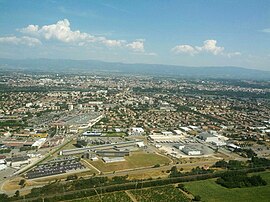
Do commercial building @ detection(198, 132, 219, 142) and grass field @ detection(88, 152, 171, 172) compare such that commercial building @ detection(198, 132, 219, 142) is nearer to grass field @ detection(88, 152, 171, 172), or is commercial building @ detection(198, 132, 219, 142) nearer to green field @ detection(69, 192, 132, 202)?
grass field @ detection(88, 152, 171, 172)

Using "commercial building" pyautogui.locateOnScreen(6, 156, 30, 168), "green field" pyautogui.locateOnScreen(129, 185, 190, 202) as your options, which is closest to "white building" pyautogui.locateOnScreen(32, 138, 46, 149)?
"commercial building" pyautogui.locateOnScreen(6, 156, 30, 168)

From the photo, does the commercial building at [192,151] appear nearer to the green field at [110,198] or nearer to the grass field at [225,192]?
the grass field at [225,192]

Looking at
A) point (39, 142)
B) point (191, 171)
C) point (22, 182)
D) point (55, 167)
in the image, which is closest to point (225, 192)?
point (191, 171)

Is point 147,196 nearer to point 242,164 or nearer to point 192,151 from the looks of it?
point 242,164

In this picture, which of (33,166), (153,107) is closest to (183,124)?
(153,107)

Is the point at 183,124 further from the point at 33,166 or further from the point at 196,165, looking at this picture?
the point at 33,166

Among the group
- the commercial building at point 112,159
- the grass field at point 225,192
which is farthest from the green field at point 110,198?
the commercial building at point 112,159
